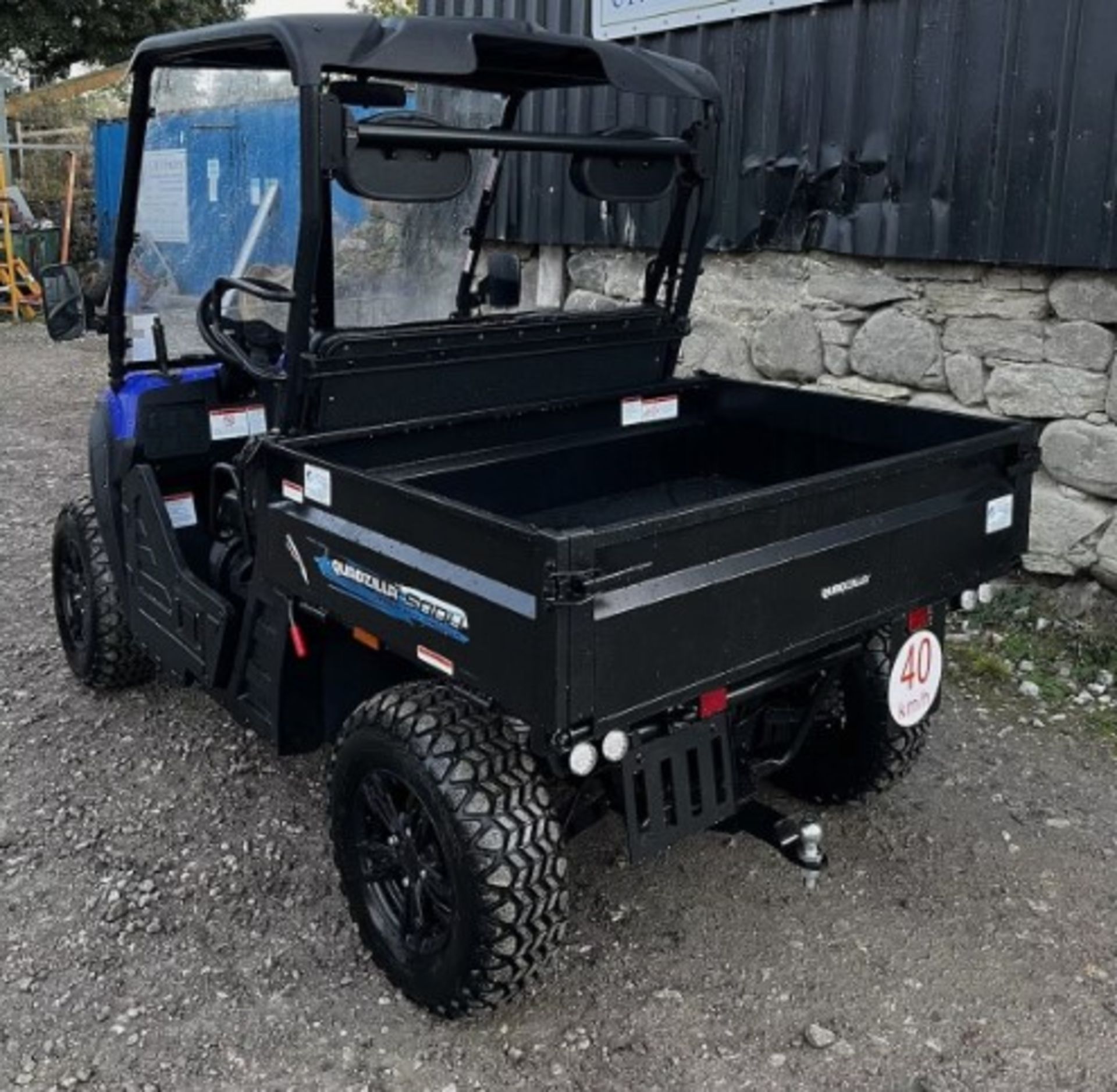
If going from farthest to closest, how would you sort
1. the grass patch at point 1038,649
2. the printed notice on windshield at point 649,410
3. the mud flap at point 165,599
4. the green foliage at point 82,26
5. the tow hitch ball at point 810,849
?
the green foliage at point 82,26 → the grass patch at point 1038,649 → the printed notice on windshield at point 649,410 → the mud flap at point 165,599 → the tow hitch ball at point 810,849

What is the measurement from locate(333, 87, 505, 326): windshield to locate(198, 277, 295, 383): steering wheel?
0.74 ft

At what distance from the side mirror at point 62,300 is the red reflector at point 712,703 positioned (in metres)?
2.26

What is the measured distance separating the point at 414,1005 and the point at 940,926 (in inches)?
53.4

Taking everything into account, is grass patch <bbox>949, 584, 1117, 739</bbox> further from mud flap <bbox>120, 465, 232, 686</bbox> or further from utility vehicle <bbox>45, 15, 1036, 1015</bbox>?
mud flap <bbox>120, 465, 232, 686</bbox>

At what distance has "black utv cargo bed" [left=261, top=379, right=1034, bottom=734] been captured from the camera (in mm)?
2479

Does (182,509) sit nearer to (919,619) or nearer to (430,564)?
(430,564)

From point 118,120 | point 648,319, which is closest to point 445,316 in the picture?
point 648,319

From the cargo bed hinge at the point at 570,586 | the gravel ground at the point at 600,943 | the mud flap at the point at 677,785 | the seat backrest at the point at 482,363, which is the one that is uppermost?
the seat backrest at the point at 482,363

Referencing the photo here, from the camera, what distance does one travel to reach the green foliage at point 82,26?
26312 millimetres

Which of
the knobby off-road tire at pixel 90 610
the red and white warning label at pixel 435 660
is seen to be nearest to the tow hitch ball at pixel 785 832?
the red and white warning label at pixel 435 660

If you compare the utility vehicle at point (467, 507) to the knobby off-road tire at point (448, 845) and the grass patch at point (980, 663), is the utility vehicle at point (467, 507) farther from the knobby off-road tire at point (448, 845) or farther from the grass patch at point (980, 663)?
the grass patch at point (980, 663)

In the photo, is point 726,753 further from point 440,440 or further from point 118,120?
point 118,120

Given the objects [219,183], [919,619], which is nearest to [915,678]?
[919,619]

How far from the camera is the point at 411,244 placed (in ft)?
13.6
